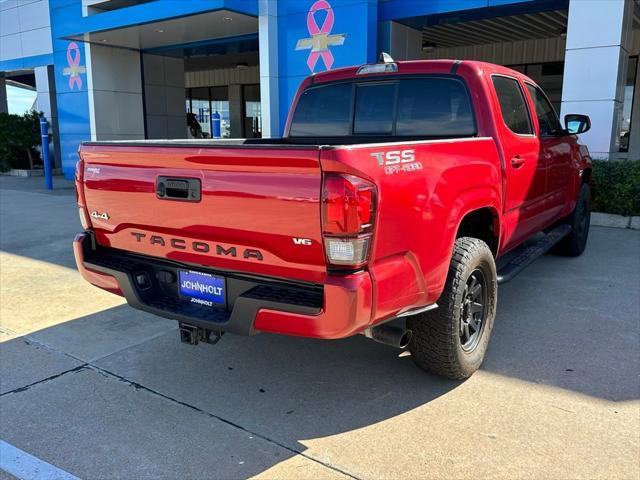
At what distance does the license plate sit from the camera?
3.07m

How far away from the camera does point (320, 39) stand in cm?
1136

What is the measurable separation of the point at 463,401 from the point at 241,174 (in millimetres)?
1919

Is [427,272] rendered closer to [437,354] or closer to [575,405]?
[437,354]

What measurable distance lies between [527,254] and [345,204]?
288cm

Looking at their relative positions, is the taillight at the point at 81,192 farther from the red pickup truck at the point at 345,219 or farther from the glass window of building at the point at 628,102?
the glass window of building at the point at 628,102

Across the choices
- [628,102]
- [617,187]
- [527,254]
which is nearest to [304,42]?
Answer: [617,187]

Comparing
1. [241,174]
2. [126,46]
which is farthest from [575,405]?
[126,46]

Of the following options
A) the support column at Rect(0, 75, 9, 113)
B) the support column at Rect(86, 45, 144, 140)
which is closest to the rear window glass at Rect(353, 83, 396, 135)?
the support column at Rect(86, 45, 144, 140)

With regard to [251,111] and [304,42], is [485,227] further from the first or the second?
[251,111]

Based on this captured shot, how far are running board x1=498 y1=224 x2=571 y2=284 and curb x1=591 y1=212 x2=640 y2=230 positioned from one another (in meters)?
3.06

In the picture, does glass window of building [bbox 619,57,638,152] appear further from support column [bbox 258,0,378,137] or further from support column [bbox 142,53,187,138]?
support column [bbox 142,53,187,138]

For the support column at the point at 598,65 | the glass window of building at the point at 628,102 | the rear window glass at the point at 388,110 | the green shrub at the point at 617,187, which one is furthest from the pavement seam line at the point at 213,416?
the glass window of building at the point at 628,102

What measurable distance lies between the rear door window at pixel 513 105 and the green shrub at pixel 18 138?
17031mm

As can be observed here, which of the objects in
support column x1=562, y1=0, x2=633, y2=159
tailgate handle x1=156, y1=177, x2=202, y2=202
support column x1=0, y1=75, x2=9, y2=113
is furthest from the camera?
support column x1=0, y1=75, x2=9, y2=113
